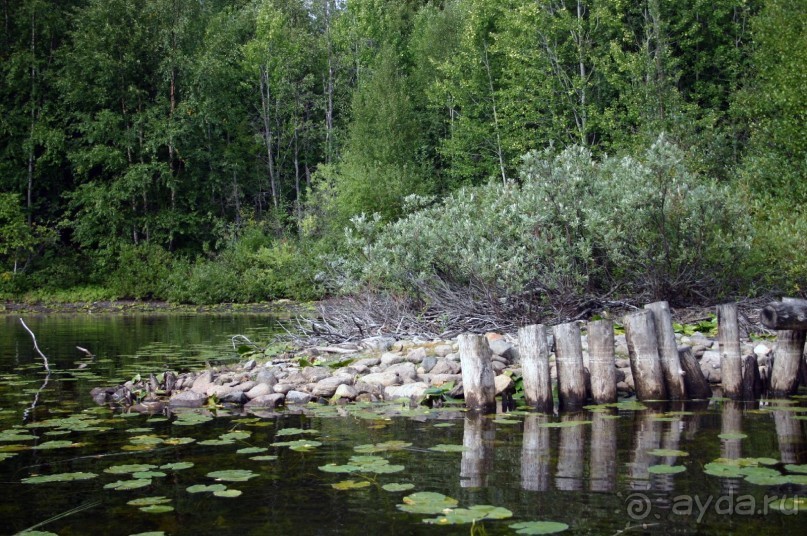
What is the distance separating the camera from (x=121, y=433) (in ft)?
25.3

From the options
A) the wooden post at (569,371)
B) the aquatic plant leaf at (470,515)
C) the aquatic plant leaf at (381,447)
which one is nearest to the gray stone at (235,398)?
the aquatic plant leaf at (381,447)

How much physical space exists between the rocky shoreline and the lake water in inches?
18.5

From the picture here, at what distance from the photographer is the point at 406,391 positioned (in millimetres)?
9398

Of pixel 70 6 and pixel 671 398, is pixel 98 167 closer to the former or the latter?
pixel 70 6

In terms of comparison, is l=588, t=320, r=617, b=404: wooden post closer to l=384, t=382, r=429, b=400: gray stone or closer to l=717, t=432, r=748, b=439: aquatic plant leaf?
l=717, t=432, r=748, b=439: aquatic plant leaf

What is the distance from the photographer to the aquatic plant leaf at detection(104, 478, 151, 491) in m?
5.61

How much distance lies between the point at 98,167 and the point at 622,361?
106ft

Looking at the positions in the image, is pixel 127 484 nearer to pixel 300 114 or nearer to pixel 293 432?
pixel 293 432

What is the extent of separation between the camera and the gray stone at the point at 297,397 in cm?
948

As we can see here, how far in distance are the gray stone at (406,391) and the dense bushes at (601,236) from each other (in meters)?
3.66

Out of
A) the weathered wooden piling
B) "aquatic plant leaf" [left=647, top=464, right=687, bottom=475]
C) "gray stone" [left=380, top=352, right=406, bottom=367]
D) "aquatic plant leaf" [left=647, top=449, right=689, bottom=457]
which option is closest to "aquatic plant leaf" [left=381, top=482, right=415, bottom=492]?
"aquatic plant leaf" [left=647, top=464, right=687, bottom=475]

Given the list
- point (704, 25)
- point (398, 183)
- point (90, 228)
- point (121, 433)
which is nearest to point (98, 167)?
point (90, 228)

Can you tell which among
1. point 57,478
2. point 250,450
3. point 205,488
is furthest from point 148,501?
point 250,450

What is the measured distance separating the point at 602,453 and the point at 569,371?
218 cm
